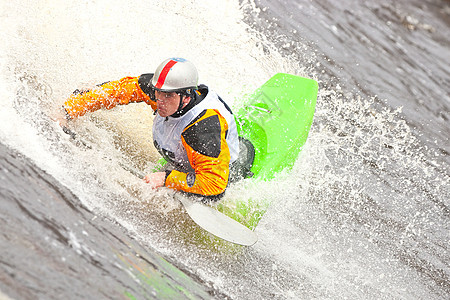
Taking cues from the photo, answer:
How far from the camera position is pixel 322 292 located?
118 inches

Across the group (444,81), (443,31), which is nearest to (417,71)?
(444,81)

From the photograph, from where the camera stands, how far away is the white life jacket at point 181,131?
2352 millimetres

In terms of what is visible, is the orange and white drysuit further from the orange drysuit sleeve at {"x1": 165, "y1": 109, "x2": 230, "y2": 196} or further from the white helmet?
the white helmet

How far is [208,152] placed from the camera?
2.26m

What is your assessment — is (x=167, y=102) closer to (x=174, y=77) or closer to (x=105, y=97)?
(x=174, y=77)

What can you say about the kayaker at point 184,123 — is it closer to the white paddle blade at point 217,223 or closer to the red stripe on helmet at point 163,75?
the red stripe on helmet at point 163,75

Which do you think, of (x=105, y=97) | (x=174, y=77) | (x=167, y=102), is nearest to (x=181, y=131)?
(x=167, y=102)

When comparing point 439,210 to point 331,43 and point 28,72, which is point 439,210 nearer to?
point 331,43

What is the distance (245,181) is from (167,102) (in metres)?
0.86

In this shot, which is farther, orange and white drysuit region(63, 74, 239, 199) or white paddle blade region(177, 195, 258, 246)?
white paddle blade region(177, 195, 258, 246)

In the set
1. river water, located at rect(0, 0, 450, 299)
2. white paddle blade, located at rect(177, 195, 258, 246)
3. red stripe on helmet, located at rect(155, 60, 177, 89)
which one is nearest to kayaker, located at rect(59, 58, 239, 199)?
red stripe on helmet, located at rect(155, 60, 177, 89)

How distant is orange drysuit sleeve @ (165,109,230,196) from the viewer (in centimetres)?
227

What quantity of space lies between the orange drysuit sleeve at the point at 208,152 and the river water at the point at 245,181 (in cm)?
43

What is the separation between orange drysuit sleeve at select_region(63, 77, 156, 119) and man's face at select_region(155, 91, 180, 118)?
431 millimetres
